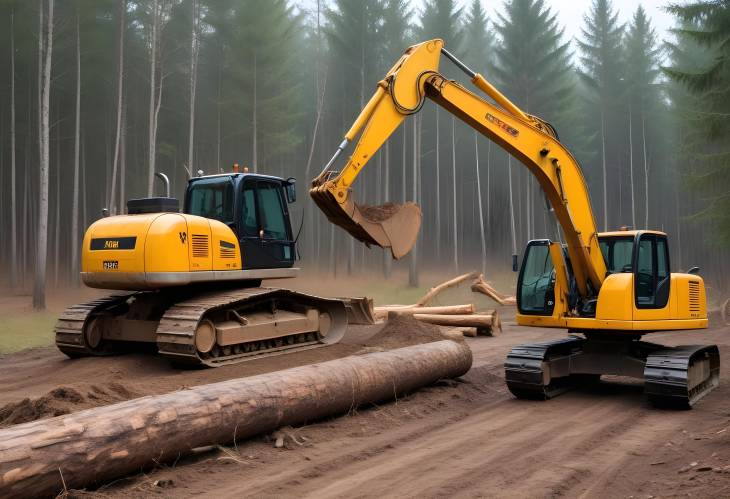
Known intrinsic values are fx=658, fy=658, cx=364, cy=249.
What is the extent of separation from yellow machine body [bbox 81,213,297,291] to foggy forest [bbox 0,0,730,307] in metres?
11.7

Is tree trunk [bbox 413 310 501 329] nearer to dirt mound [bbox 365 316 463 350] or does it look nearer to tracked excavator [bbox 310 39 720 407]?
dirt mound [bbox 365 316 463 350]

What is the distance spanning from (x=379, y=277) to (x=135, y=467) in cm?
3121

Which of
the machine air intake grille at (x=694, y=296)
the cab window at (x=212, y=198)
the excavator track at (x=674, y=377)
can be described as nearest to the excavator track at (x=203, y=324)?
the cab window at (x=212, y=198)

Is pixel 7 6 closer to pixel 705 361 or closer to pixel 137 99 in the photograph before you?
pixel 137 99

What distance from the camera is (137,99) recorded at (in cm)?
3397

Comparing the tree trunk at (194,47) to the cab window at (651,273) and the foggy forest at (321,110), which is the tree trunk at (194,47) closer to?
the foggy forest at (321,110)

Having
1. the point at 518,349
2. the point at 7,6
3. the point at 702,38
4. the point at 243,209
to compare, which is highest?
the point at 7,6

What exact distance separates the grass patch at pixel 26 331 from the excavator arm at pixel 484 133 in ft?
29.4

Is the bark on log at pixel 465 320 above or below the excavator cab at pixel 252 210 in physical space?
below

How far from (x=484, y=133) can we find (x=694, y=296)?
3580mm

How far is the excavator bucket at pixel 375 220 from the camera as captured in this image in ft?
27.7

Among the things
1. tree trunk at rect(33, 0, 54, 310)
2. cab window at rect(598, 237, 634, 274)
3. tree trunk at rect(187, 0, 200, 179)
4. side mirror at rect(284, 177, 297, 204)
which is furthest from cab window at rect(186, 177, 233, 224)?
tree trunk at rect(187, 0, 200, 179)

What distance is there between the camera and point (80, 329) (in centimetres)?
1050

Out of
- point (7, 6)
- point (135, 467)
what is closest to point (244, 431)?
point (135, 467)
